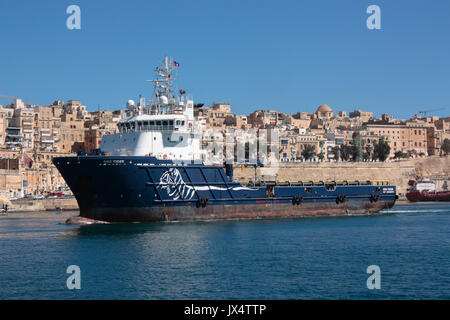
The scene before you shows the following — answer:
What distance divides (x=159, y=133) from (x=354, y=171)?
6893 centimetres

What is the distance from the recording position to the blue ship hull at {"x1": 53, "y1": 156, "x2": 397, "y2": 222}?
1463 inches

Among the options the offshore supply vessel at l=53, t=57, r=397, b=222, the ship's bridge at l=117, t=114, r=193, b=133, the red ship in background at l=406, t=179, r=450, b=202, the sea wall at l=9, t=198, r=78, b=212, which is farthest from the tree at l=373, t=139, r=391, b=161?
the ship's bridge at l=117, t=114, r=193, b=133

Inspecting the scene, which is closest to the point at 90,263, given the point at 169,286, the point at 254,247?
the point at 169,286

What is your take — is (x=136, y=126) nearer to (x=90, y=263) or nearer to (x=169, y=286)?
(x=90, y=263)

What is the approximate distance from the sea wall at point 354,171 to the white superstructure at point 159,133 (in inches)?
1754

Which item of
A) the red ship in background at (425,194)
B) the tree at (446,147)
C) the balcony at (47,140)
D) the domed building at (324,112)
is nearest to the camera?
the red ship in background at (425,194)

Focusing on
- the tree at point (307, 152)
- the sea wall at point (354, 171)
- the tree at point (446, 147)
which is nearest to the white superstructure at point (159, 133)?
the sea wall at point (354, 171)

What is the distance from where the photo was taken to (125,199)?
37688 mm

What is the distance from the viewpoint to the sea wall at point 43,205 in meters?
62.0

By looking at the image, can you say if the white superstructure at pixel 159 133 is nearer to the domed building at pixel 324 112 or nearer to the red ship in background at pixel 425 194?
the red ship in background at pixel 425 194

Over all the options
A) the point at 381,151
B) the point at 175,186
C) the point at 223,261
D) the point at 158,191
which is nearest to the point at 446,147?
the point at 381,151

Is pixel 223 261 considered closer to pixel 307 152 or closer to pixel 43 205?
pixel 43 205

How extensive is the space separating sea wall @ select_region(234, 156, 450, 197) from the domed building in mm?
51401

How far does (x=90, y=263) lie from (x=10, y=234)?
12274 mm
